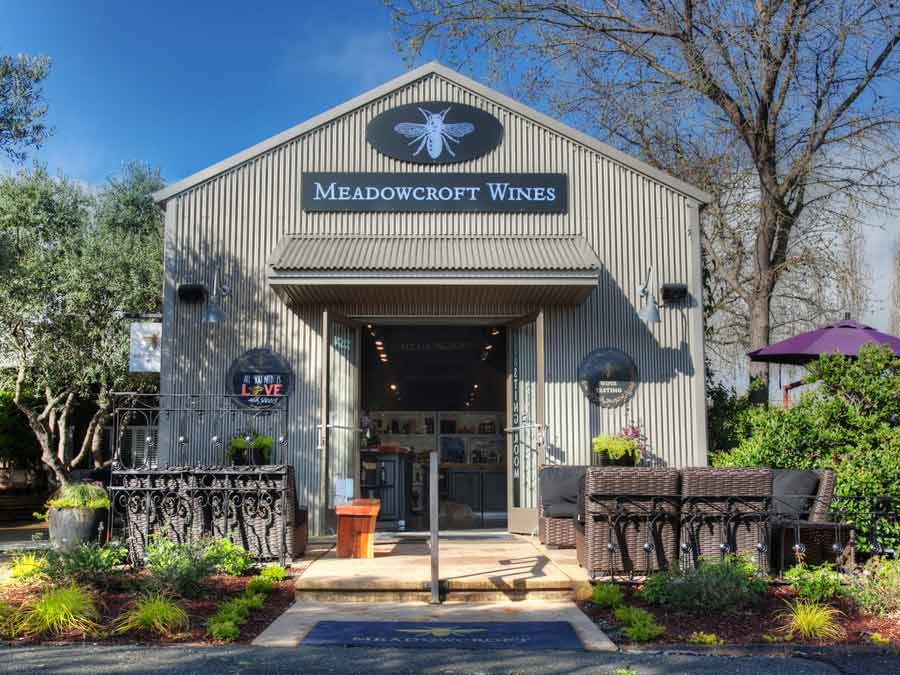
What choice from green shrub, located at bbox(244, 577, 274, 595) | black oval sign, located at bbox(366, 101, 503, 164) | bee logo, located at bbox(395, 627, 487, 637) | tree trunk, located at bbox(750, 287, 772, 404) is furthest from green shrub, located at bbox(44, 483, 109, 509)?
tree trunk, located at bbox(750, 287, 772, 404)

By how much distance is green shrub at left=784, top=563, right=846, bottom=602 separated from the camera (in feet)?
22.2

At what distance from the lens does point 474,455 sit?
1294 centimetres

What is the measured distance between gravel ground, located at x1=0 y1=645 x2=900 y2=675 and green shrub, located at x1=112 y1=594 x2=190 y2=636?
1.12ft

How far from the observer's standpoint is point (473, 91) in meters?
11.1

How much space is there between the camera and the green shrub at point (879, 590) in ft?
21.0

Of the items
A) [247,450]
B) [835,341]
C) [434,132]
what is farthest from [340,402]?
[835,341]

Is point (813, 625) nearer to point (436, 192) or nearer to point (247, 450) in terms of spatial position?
point (247, 450)

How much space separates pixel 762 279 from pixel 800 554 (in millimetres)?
9599

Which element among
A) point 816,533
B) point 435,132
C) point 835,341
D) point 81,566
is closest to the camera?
point 81,566

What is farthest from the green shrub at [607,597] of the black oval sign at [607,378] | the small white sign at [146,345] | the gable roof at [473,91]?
the small white sign at [146,345]

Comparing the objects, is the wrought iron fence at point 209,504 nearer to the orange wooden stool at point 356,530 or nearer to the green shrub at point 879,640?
the orange wooden stool at point 356,530

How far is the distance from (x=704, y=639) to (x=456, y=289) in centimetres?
530

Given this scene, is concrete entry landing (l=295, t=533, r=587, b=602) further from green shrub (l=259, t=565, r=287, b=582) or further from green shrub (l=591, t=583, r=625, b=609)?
green shrub (l=591, t=583, r=625, b=609)

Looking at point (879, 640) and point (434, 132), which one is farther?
point (434, 132)
